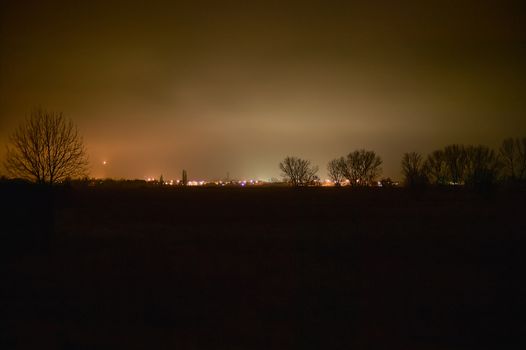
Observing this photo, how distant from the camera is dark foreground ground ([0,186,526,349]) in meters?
7.27

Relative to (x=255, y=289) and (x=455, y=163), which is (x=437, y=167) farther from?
(x=255, y=289)

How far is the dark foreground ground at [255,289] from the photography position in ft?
23.9

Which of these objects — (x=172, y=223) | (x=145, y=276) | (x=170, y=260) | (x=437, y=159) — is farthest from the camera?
(x=437, y=159)

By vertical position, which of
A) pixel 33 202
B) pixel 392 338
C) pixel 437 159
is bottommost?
pixel 392 338

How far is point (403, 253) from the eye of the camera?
14.7 meters

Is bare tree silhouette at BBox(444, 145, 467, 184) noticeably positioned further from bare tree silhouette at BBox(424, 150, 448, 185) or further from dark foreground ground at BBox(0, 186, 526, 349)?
dark foreground ground at BBox(0, 186, 526, 349)

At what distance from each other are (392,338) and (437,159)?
366 feet

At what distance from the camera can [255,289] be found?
33.3ft

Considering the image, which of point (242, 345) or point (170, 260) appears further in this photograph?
point (170, 260)

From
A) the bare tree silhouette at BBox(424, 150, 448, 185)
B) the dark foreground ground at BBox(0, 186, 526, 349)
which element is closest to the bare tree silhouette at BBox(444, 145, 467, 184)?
the bare tree silhouette at BBox(424, 150, 448, 185)

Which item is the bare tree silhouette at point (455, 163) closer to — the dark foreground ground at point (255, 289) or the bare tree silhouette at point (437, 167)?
the bare tree silhouette at point (437, 167)

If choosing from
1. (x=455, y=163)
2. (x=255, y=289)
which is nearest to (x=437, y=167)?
(x=455, y=163)

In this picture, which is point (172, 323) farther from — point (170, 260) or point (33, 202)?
point (33, 202)

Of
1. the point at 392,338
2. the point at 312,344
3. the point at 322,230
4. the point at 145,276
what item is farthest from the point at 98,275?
the point at 322,230
